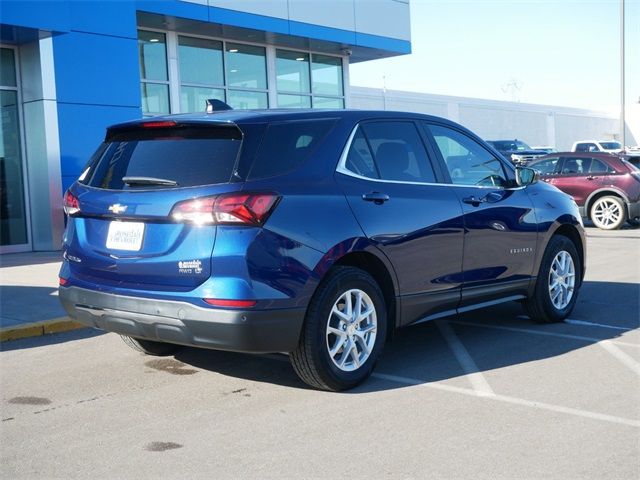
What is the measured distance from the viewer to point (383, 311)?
18.6 feet

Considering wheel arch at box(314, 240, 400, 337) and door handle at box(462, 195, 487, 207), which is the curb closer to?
wheel arch at box(314, 240, 400, 337)

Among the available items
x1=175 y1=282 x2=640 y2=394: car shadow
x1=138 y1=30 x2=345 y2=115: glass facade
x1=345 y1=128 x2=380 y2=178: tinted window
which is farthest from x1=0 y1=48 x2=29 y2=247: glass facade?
x1=345 y1=128 x2=380 y2=178: tinted window

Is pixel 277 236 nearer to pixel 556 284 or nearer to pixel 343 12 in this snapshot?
pixel 556 284

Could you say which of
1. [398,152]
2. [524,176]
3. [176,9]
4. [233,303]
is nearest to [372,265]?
[398,152]

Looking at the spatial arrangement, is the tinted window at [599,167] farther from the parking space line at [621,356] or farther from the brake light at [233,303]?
the brake light at [233,303]

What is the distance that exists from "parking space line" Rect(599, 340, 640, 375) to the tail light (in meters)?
2.97

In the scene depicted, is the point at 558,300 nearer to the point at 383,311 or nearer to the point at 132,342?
the point at 383,311

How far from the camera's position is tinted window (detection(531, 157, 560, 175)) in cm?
1905

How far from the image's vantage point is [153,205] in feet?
16.5

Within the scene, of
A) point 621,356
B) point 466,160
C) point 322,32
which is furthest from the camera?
point 322,32

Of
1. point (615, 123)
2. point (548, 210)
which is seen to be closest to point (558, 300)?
point (548, 210)

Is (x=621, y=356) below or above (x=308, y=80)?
below

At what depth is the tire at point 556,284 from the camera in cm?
739

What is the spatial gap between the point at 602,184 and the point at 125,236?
1509 centimetres
